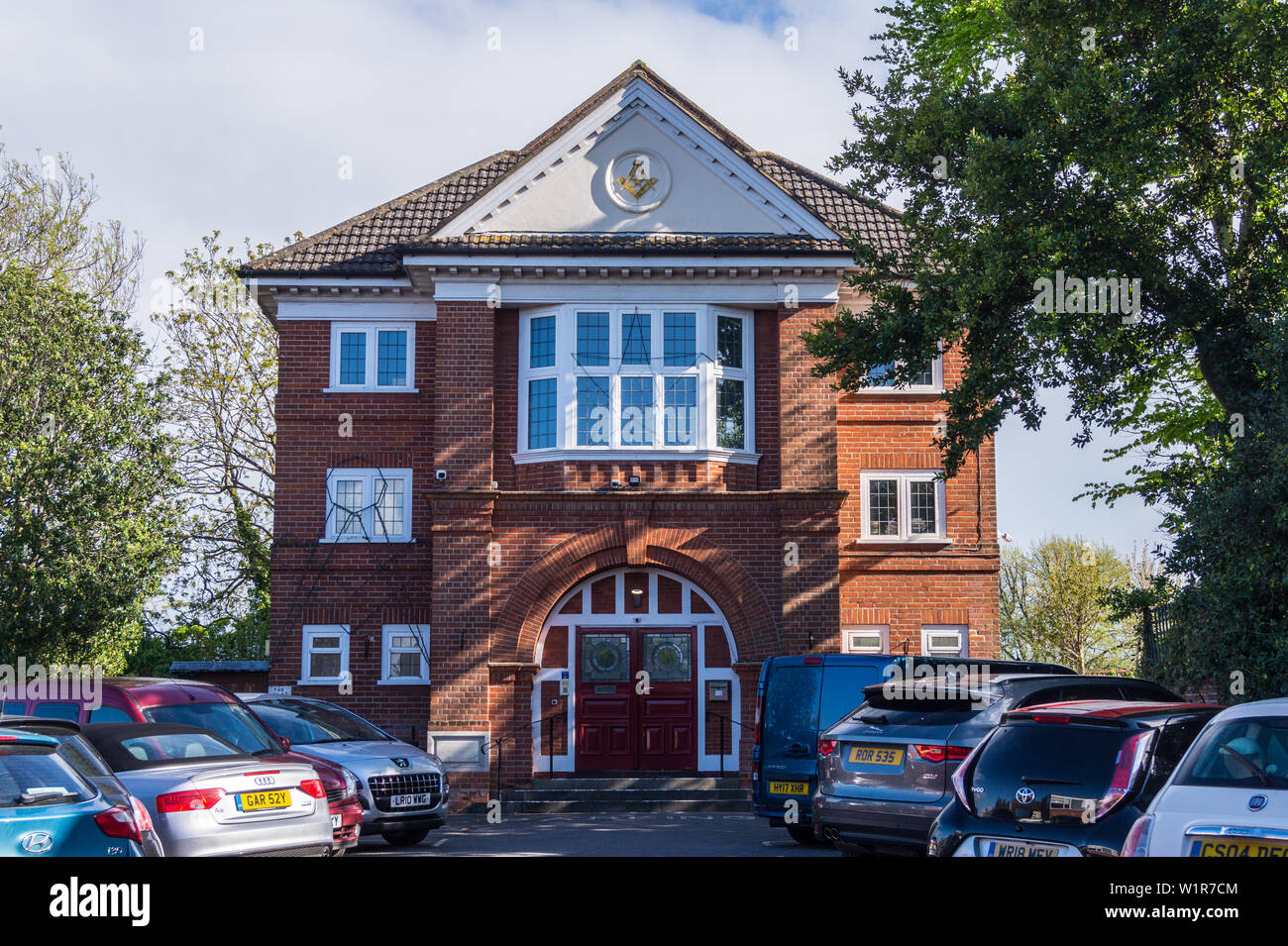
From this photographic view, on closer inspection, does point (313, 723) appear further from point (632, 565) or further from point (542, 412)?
point (542, 412)

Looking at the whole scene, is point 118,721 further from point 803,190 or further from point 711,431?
point 803,190

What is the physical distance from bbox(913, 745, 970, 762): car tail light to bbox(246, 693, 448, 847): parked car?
21.7 ft

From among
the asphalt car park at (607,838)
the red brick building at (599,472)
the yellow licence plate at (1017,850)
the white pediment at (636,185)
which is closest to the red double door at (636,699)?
the red brick building at (599,472)

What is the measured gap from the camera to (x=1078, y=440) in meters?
18.4

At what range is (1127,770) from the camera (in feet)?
26.3

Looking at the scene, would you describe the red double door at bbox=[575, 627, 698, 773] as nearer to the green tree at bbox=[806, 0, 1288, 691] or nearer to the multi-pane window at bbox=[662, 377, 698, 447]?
the multi-pane window at bbox=[662, 377, 698, 447]

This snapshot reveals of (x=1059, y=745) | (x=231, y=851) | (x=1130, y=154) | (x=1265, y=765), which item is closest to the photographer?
(x=1265, y=765)

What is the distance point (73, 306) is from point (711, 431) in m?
12.0

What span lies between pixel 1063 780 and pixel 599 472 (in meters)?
14.6

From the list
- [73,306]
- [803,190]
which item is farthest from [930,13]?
[73,306]

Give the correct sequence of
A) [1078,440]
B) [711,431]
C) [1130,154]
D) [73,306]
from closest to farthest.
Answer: [1130,154] < [1078,440] < [711,431] < [73,306]

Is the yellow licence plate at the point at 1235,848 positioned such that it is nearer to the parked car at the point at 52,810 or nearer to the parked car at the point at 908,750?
the parked car at the point at 908,750

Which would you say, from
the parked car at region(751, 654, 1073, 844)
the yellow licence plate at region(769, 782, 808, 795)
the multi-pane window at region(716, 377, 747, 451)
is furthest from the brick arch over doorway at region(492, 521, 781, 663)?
the yellow licence plate at region(769, 782, 808, 795)

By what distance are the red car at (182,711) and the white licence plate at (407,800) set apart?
71.2 inches
